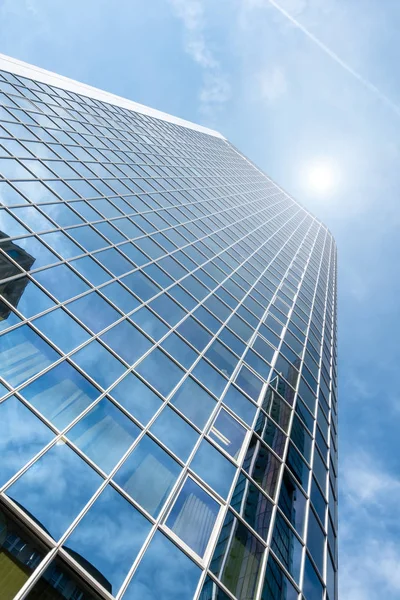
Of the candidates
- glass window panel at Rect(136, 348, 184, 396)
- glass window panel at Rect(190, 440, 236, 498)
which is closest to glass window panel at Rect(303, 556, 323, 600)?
glass window panel at Rect(190, 440, 236, 498)

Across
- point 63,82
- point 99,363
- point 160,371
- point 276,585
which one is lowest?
point 276,585

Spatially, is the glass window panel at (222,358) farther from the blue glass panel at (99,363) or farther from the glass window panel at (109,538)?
the glass window panel at (109,538)

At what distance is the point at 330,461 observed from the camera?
22047 millimetres

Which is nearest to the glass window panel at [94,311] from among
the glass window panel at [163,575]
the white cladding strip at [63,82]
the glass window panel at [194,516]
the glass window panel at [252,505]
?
the glass window panel at [194,516]

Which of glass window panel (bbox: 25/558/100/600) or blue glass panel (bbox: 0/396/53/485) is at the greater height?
blue glass panel (bbox: 0/396/53/485)

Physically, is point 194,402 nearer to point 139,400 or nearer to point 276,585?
point 139,400

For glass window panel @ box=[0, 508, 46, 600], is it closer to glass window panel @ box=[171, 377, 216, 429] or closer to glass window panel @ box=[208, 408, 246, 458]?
glass window panel @ box=[171, 377, 216, 429]

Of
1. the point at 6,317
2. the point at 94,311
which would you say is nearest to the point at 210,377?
the point at 94,311

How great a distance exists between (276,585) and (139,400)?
6413mm

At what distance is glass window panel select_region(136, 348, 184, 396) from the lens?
48.5ft

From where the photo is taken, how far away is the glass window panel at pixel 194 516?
1105 cm

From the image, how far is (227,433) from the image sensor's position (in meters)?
15.3

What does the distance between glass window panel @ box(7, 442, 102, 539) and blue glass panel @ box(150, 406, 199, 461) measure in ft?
9.87

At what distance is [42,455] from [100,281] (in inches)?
341
